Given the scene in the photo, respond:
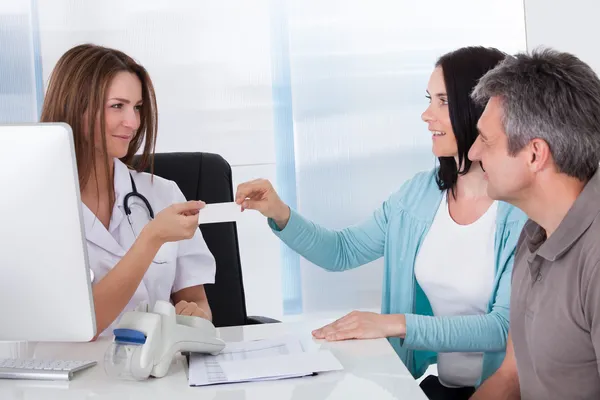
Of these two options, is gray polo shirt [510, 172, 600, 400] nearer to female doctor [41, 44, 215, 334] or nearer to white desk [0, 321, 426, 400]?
white desk [0, 321, 426, 400]

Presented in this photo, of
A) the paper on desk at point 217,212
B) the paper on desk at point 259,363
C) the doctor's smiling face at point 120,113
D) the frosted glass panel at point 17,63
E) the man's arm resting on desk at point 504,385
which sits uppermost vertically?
the frosted glass panel at point 17,63

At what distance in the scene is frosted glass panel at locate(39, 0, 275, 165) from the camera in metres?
3.58

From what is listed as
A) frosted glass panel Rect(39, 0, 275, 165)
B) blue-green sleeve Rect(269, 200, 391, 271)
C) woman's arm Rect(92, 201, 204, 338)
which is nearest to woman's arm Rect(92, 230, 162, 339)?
woman's arm Rect(92, 201, 204, 338)

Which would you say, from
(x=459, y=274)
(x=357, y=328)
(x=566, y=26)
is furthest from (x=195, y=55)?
(x=357, y=328)

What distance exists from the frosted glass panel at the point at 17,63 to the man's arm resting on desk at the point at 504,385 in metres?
2.68

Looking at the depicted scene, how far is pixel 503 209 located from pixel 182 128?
2.03 meters

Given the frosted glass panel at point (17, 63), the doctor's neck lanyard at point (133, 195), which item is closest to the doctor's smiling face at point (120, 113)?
the doctor's neck lanyard at point (133, 195)

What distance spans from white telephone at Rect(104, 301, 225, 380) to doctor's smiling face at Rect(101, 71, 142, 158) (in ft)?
2.59

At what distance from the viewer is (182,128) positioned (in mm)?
3660

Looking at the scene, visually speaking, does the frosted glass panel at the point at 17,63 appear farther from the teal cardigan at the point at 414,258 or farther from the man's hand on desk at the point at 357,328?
the man's hand on desk at the point at 357,328

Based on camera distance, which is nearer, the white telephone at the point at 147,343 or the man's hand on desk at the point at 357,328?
the white telephone at the point at 147,343

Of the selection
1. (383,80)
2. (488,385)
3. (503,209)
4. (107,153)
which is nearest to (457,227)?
(503,209)

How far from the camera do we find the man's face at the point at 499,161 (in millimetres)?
1469

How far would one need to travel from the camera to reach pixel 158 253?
6.73 ft
